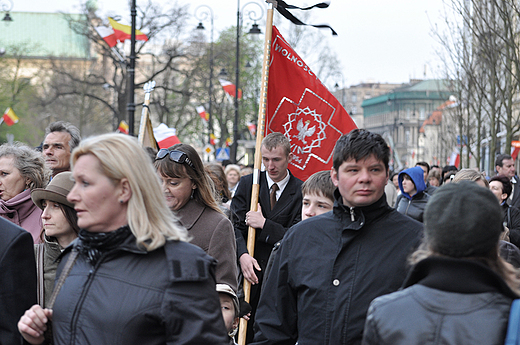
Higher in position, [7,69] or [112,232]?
[7,69]

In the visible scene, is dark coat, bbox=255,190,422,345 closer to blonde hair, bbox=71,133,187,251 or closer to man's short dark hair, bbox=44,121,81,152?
blonde hair, bbox=71,133,187,251

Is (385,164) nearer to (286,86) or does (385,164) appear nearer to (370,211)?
(370,211)

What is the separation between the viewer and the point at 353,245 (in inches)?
137

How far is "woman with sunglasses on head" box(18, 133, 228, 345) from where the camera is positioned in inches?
105

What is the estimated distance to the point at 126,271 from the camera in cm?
272

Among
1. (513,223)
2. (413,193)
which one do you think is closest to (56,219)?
(513,223)

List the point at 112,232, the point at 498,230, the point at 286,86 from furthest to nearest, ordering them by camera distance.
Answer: the point at 286,86
the point at 112,232
the point at 498,230

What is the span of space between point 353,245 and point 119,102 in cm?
3418

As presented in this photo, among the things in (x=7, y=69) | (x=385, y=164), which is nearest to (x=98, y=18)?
(x=7, y=69)

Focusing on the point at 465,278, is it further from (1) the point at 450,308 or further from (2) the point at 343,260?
(2) the point at 343,260

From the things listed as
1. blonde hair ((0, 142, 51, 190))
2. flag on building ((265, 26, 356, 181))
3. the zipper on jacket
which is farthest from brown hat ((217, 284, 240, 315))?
flag on building ((265, 26, 356, 181))

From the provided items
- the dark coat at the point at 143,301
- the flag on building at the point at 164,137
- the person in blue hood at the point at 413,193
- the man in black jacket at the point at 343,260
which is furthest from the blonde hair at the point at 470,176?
the flag on building at the point at 164,137

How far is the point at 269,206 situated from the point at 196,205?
1830 mm

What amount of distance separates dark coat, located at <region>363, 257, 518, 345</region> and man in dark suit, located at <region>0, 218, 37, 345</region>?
160 cm
